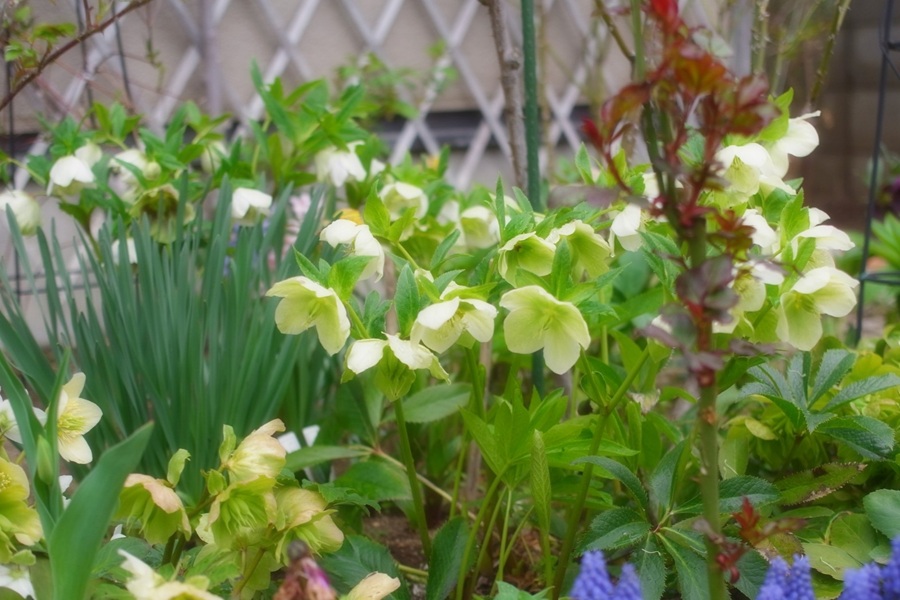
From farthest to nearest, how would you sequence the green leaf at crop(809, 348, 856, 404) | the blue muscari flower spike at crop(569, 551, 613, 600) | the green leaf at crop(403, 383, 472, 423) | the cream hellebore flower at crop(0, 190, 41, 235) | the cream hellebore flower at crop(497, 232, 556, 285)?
the cream hellebore flower at crop(0, 190, 41, 235), the green leaf at crop(403, 383, 472, 423), the green leaf at crop(809, 348, 856, 404), the cream hellebore flower at crop(497, 232, 556, 285), the blue muscari flower spike at crop(569, 551, 613, 600)

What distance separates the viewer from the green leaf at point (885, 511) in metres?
0.77

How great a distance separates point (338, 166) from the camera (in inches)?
46.6

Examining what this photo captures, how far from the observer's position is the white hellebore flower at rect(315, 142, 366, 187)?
3.88 ft

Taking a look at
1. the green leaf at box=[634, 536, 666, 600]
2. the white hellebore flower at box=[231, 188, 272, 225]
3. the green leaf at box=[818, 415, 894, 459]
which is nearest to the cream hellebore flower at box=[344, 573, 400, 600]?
the green leaf at box=[634, 536, 666, 600]

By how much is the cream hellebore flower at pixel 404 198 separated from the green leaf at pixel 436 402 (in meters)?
0.25

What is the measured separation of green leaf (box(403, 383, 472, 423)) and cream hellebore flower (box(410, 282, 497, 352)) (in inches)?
12.3

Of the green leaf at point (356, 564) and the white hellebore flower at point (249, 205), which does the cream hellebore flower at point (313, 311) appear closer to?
the green leaf at point (356, 564)

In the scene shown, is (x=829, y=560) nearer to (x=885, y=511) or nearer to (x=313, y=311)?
(x=885, y=511)

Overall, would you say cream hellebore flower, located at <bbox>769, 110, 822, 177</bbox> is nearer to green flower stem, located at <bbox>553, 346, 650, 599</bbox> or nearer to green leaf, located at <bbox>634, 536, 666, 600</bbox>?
green flower stem, located at <bbox>553, 346, 650, 599</bbox>

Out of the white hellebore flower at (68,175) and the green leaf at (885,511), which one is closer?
the green leaf at (885,511)

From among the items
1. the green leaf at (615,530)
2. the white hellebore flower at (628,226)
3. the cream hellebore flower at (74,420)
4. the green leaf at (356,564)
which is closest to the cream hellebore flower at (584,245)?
the white hellebore flower at (628,226)

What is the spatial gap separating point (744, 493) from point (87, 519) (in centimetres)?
53

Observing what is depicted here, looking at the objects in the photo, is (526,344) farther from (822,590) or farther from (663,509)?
(822,590)

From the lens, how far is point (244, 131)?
239cm
